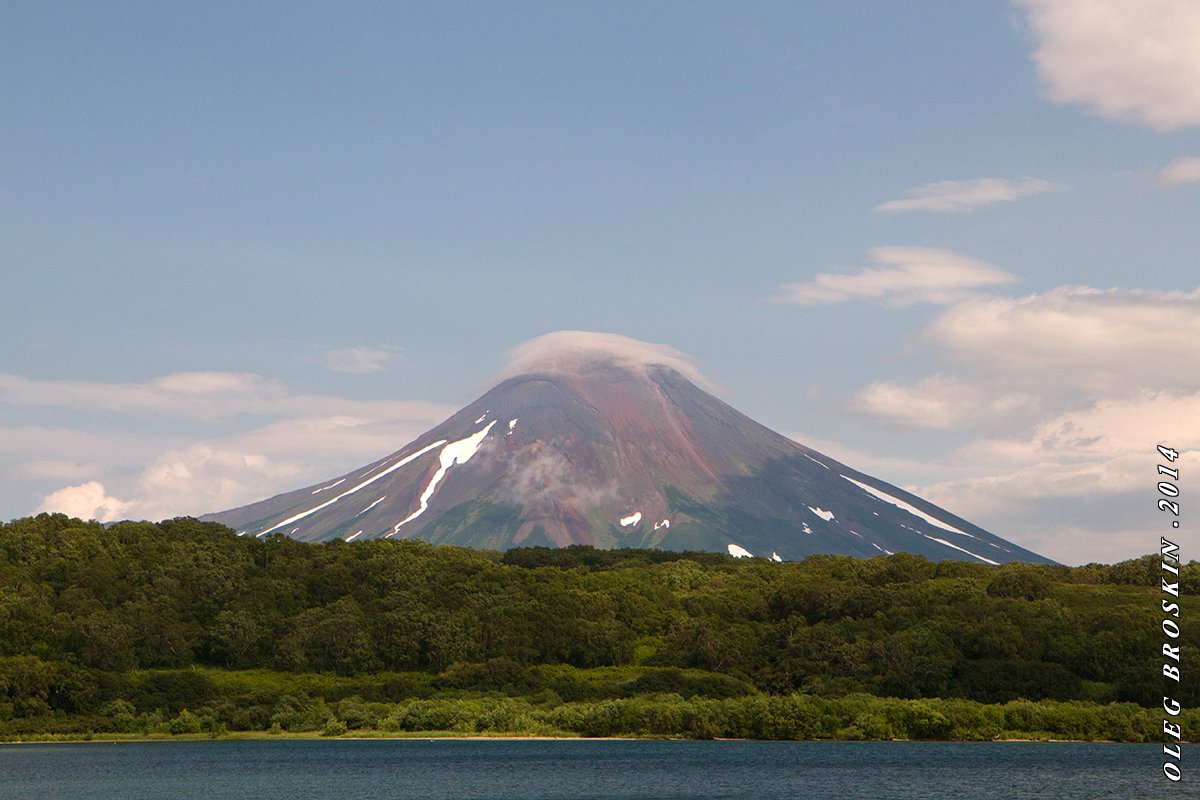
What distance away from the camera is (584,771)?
73375 millimetres

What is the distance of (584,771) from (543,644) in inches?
1767

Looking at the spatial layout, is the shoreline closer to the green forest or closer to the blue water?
the green forest

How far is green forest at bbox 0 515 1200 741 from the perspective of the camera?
309ft

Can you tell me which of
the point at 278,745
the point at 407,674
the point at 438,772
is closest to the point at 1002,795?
the point at 438,772

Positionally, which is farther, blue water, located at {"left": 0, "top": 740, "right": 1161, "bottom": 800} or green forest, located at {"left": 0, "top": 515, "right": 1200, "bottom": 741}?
green forest, located at {"left": 0, "top": 515, "right": 1200, "bottom": 741}

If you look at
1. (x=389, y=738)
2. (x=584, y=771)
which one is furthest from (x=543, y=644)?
(x=584, y=771)

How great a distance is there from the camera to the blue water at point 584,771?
63.8 m

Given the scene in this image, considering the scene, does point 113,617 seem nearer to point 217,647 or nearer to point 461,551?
point 217,647

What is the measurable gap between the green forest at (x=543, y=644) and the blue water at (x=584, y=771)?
4235mm

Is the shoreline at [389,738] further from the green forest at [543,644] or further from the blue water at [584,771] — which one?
the blue water at [584,771]

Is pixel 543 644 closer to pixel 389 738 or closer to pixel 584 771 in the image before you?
pixel 389 738

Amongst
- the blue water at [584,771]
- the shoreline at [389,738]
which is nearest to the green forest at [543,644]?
the shoreline at [389,738]

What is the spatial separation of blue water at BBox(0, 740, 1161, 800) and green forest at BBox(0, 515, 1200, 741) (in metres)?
4.24

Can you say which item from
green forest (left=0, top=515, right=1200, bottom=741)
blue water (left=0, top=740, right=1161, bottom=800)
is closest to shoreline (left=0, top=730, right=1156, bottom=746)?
green forest (left=0, top=515, right=1200, bottom=741)
